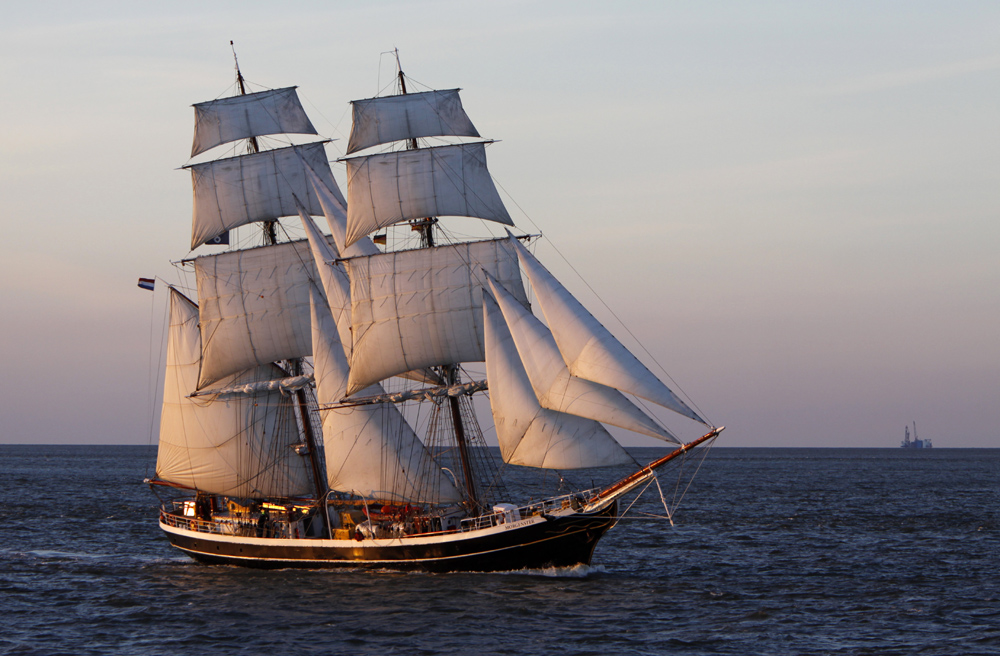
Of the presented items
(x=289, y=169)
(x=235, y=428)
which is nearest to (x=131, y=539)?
(x=235, y=428)

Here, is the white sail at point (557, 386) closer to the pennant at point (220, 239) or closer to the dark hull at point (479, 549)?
the dark hull at point (479, 549)

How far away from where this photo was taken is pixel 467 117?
5606cm

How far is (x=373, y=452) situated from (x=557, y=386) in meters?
12.1

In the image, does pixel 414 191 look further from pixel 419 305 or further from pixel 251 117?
pixel 251 117

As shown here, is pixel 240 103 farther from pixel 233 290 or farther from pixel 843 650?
pixel 843 650

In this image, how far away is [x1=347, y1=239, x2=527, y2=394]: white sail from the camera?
52.6 meters

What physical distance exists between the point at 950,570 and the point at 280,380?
34447mm

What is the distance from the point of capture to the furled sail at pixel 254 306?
190 ft

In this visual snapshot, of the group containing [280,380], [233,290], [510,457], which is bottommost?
[510,457]

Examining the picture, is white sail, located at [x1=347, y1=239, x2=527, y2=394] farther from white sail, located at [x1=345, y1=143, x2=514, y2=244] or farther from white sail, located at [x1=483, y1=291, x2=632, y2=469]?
white sail, located at [x1=483, y1=291, x2=632, y2=469]

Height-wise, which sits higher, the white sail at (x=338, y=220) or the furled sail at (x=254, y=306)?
the white sail at (x=338, y=220)

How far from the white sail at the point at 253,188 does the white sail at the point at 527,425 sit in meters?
15.1

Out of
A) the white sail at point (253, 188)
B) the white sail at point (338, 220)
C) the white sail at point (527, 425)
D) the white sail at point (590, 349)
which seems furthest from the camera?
the white sail at point (253, 188)

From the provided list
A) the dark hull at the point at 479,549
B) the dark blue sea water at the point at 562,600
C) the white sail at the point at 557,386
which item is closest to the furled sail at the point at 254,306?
the dark hull at the point at 479,549
